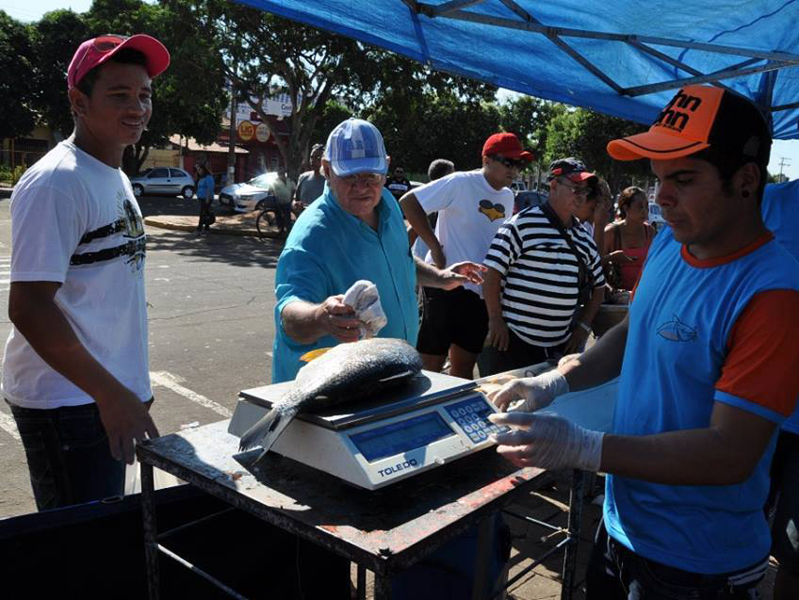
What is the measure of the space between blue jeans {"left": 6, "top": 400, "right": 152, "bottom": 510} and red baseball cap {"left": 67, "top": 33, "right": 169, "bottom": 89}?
107 cm

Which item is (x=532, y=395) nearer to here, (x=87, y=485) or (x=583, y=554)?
(x=87, y=485)

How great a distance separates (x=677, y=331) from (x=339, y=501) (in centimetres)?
89

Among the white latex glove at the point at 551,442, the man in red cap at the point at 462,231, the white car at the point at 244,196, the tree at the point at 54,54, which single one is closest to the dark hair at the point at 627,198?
the man in red cap at the point at 462,231

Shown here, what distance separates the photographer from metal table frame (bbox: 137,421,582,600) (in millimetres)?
1351

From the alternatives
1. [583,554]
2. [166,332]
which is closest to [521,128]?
[166,332]

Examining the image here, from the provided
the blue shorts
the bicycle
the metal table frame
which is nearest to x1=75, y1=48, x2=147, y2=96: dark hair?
the metal table frame

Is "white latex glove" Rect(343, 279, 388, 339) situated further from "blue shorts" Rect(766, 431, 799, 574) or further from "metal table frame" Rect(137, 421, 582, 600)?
"blue shorts" Rect(766, 431, 799, 574)

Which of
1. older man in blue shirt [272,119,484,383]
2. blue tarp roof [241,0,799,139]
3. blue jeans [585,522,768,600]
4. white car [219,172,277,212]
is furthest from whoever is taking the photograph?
white car [219,172,277,212]

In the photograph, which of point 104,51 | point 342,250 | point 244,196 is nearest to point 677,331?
point 342,250

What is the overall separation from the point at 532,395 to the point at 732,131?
880 mm

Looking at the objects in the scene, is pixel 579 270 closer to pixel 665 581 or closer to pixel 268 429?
pixel 665 581

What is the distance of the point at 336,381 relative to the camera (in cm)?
158

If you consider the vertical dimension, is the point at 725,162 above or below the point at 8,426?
above

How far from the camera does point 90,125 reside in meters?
2.17
